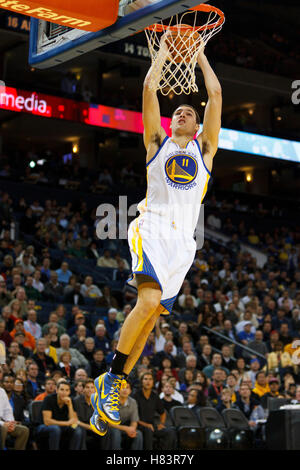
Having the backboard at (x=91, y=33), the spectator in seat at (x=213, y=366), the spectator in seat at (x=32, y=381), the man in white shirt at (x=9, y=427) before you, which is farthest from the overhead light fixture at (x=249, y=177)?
the backboard at (x=91, y=33)

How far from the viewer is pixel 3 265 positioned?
14.9 m

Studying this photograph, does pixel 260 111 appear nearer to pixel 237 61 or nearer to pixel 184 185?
pixel 237 61

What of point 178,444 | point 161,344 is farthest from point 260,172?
point 178,444

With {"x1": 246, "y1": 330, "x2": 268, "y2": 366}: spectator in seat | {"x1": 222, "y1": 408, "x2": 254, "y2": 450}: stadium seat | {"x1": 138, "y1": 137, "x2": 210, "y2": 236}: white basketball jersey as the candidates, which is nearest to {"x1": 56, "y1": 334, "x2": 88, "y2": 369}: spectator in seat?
{"x1": 222, "y1": 408, "x2": 254, "y2": 450}: stadium seat

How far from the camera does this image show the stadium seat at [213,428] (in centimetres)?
1170

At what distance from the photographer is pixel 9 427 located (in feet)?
31.8

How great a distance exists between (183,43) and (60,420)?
6234 millimetres

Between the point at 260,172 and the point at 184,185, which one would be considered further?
the point at 260,172

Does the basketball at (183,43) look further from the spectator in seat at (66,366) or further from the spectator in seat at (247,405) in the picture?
the spectator in seat at (247,405)

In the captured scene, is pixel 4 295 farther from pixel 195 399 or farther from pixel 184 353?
pixel 195 399

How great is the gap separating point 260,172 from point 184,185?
24162 mm

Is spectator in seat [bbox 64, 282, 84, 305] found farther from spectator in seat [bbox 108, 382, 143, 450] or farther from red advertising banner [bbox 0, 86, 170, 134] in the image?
red advertising banner [bbox 0, 86, 170, 134]

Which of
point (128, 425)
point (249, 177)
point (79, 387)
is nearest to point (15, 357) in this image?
point (79, 387)

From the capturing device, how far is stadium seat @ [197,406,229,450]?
11.7 meters
